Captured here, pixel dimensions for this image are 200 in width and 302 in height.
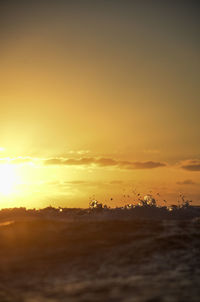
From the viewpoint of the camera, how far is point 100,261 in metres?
12.1

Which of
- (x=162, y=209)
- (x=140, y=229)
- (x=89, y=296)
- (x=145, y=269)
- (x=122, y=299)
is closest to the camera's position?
(x=122, y=299)

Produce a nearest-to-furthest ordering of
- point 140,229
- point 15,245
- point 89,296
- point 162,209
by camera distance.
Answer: point 89,296
point 15,245
point 140,229
point 162,209

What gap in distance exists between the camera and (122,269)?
1070cm

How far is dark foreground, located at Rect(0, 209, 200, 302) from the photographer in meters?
8.31

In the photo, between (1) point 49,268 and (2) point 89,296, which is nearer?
(2) point 89,296

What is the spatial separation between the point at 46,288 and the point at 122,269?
233 centimetres

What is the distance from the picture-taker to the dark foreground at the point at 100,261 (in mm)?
8312

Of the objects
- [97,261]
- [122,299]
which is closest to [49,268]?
[97,261]

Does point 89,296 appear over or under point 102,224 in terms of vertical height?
under

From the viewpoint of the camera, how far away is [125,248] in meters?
13.4

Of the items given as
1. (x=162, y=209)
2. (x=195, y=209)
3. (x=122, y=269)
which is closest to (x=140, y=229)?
(x=122, y=269)

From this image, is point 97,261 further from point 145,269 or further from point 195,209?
point 195,209

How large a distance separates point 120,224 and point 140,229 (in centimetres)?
129

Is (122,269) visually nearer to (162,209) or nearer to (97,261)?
(97,261)
